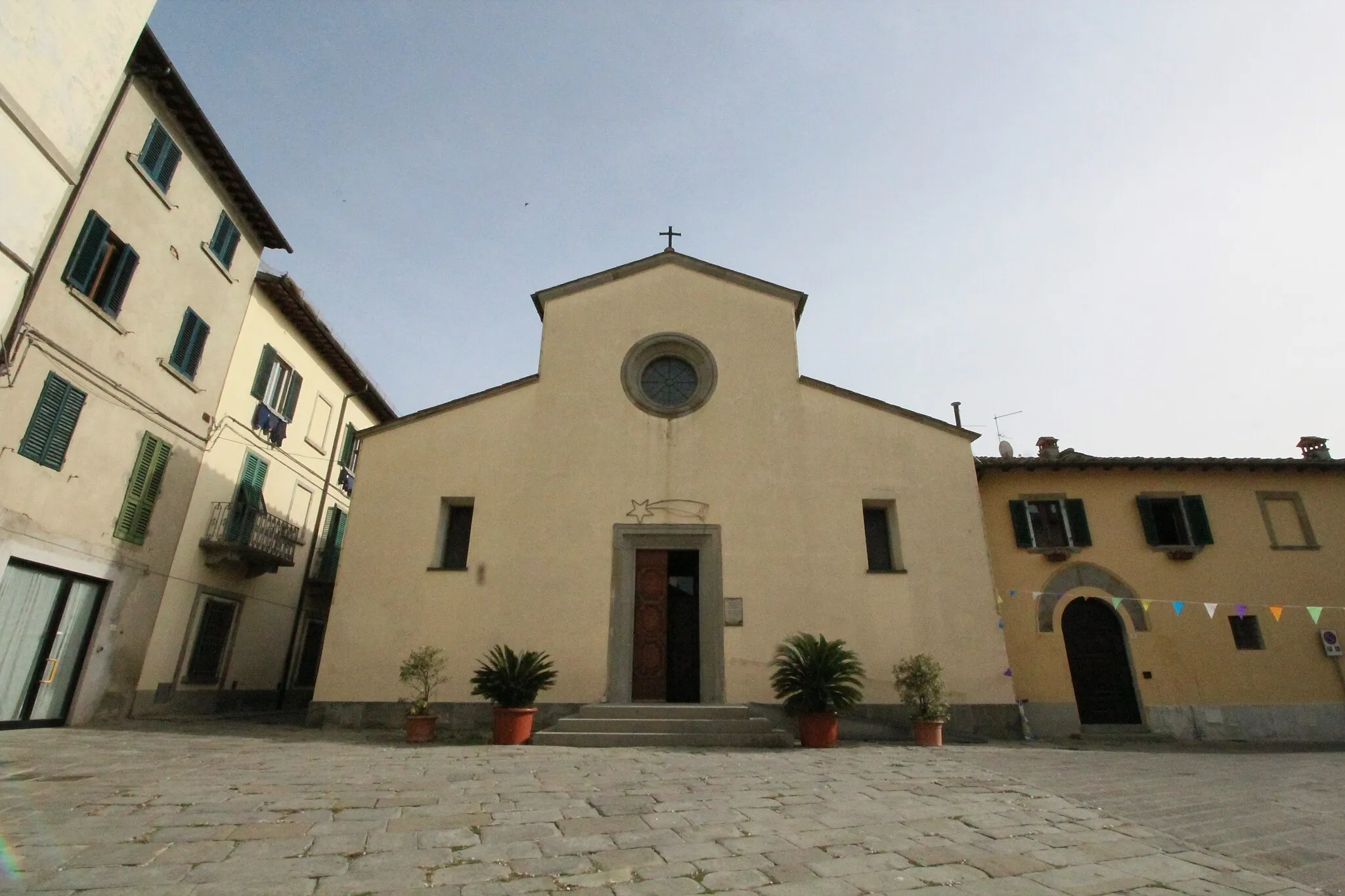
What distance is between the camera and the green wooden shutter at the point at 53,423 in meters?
9.22

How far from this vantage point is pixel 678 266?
14.0 meters

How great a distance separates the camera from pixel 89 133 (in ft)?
27.1

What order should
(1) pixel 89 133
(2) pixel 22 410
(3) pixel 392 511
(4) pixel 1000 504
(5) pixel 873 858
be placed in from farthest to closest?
1. (4) pixel 1000 504
2. (3) pixel 392 511
3. (2) pixel 22 410
4. (1) pixel 89 133
5. (5) pixel 873 858

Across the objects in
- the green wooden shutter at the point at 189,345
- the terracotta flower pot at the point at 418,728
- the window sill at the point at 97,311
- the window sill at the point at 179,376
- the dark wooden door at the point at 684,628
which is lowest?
the terracotta flower pot at the point at 418,728

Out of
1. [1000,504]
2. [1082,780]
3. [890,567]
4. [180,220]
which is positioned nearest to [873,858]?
[1082,780]

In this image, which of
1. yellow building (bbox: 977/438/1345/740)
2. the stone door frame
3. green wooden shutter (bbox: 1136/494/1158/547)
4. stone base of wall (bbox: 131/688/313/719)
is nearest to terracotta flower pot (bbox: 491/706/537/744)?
the stone door frame

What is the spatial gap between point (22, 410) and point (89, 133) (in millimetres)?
3847

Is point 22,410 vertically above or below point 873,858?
above

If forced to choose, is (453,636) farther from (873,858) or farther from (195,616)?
(873,858)

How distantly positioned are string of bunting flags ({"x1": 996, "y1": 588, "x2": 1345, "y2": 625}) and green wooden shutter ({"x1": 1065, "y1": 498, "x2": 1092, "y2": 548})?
1100 millimetres

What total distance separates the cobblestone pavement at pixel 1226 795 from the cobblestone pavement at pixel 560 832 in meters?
0.38

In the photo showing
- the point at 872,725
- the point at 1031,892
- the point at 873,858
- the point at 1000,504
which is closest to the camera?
the point at 1031,892

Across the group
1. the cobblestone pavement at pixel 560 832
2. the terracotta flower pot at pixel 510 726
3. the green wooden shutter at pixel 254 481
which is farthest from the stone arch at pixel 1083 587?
the green wooden shutter at pixel 254 481

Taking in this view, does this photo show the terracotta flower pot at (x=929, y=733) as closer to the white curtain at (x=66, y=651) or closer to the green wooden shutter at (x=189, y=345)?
the white curtain at (x=66, y=651)
